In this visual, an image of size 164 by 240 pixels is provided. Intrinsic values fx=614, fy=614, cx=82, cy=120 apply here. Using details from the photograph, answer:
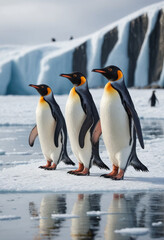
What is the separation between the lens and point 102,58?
48469 millimetres

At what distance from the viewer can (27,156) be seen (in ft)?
38.6

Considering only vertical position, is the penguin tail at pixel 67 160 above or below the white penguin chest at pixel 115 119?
below

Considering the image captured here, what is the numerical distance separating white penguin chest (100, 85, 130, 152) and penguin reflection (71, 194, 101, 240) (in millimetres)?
1324

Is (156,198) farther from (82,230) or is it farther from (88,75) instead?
(88,75)

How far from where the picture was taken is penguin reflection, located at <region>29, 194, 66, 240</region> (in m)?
4.67

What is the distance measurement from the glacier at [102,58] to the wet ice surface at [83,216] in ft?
123

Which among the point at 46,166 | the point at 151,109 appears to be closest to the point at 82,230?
the point at 46,166

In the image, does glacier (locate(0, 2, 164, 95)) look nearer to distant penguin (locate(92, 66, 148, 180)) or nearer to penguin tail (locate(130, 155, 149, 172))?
penguin tail (locate(130, 155, 149, 172))

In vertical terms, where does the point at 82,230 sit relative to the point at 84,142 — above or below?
below

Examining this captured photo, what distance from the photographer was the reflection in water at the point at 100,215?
15.0ft

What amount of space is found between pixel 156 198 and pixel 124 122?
1651 mm

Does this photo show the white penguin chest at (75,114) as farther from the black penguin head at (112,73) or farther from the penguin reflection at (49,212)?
the penguin reflection at (49,212)

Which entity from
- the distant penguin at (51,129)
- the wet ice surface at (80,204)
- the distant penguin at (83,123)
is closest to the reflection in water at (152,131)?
the wet ice surface at (80,204)

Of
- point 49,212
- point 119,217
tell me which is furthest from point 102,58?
point 119,217
